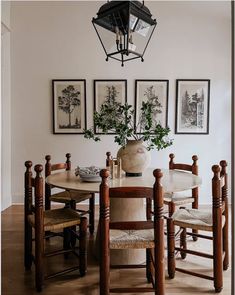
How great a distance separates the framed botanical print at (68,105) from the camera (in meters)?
4.73

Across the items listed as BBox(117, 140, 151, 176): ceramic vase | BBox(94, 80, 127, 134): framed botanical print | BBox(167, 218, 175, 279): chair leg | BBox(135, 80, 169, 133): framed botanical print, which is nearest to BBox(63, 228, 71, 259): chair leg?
BBox(117, 140, 151, 176): ceramic vase

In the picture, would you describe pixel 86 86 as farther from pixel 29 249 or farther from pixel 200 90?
pixel 29 249

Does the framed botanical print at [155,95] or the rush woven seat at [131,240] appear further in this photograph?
the framed botanical print at [155,95]

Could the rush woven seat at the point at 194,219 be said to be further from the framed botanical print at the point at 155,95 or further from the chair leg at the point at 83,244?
the framed botanical print at the point at 155,95

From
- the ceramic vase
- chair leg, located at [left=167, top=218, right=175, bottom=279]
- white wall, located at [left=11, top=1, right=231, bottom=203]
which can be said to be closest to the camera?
chair leg, located at [left=167, top=218, right=175, bottom=279]

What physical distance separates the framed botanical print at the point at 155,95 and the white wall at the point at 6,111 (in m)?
1.99

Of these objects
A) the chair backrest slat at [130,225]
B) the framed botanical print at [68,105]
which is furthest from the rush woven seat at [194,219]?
the framed botanical print at [68,105]

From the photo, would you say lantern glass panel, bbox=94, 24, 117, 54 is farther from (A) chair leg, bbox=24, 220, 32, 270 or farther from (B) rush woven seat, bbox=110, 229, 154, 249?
(A) chair leg, bbox=24, 220, 32, 270

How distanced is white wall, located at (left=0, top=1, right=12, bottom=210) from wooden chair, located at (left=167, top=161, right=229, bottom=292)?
2940 millimetres

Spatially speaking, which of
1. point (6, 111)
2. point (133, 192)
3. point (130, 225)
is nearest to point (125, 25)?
point (133, 192)

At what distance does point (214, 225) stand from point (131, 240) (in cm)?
66

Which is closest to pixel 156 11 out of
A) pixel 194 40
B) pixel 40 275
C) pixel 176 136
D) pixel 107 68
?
pixel 194 40

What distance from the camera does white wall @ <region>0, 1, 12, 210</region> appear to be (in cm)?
451

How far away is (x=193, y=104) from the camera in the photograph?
475cm
